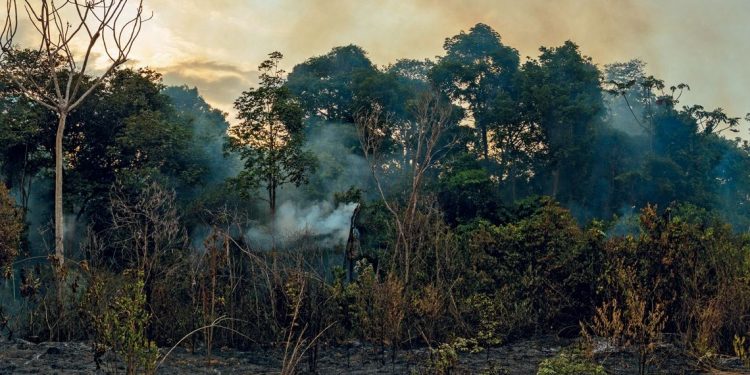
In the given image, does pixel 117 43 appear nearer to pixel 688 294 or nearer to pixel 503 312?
pixel 503 312

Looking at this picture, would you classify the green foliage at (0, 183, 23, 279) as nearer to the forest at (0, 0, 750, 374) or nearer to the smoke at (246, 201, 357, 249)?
the forest at (0, 0, 750, 374)

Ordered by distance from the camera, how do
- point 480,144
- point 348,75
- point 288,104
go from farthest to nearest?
1. point 348,75
2. point 480,144
3. point 288,104

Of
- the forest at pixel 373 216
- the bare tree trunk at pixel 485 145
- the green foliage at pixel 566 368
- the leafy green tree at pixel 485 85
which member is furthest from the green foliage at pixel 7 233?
the bare tree trunk at pixel 485 145

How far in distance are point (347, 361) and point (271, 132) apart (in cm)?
1785

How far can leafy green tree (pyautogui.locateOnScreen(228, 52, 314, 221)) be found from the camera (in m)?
27.6

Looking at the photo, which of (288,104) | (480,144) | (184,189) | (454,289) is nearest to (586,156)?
(480,144)

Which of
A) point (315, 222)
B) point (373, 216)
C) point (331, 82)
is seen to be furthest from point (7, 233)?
point (331, 82)

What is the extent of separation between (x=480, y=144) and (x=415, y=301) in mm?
29611

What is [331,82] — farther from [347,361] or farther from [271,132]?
[347,361]

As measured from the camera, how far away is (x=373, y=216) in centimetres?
2528

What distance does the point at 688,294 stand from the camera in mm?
10883

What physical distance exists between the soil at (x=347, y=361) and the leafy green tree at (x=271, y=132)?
52.6ft

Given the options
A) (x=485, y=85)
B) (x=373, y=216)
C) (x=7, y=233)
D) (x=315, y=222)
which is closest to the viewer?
(x=7, y=233)

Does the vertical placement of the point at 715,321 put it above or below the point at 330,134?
below
